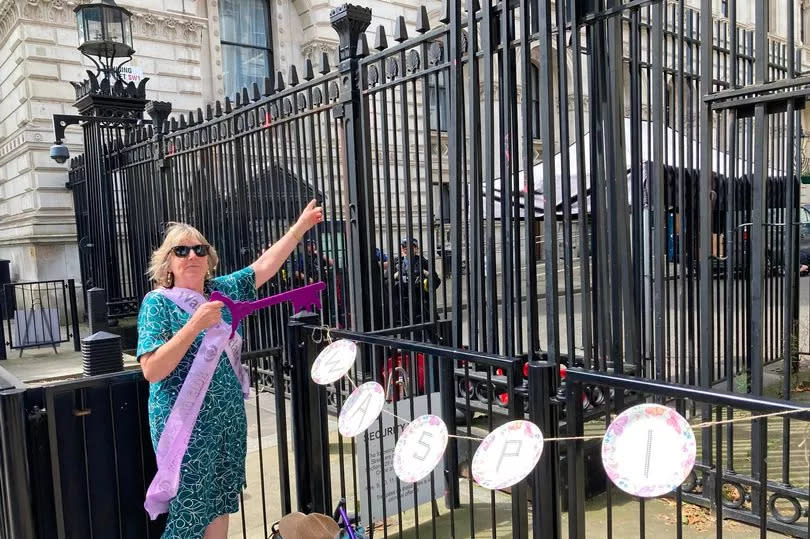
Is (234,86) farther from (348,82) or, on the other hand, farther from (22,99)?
(348,82)

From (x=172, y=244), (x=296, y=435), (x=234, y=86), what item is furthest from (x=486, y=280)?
(x=234, y=86)

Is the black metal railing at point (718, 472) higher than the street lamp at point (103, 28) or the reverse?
the reverse

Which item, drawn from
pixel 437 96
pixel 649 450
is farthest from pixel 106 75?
pixel 649 450

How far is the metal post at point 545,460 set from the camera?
7.16 ft

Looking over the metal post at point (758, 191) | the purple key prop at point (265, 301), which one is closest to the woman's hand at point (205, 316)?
the purple key prop at point (265, 301)

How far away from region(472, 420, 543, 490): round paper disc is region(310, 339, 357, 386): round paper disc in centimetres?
101

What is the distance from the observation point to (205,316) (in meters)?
2.72

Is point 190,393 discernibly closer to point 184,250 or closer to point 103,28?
point 184,250

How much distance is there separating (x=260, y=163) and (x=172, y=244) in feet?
12.4

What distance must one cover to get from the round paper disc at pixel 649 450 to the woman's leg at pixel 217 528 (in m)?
2.08

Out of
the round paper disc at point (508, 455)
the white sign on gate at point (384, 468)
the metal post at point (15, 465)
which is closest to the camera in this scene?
the round paper disc at point (508, 455)

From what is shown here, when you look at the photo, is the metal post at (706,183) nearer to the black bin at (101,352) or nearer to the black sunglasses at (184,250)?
the black sunglasses at (184,250)

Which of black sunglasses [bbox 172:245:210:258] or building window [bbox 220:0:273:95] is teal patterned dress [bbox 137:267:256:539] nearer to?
black sunglasses [bbox 172:245:210:258]

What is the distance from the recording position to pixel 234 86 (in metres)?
17.5
